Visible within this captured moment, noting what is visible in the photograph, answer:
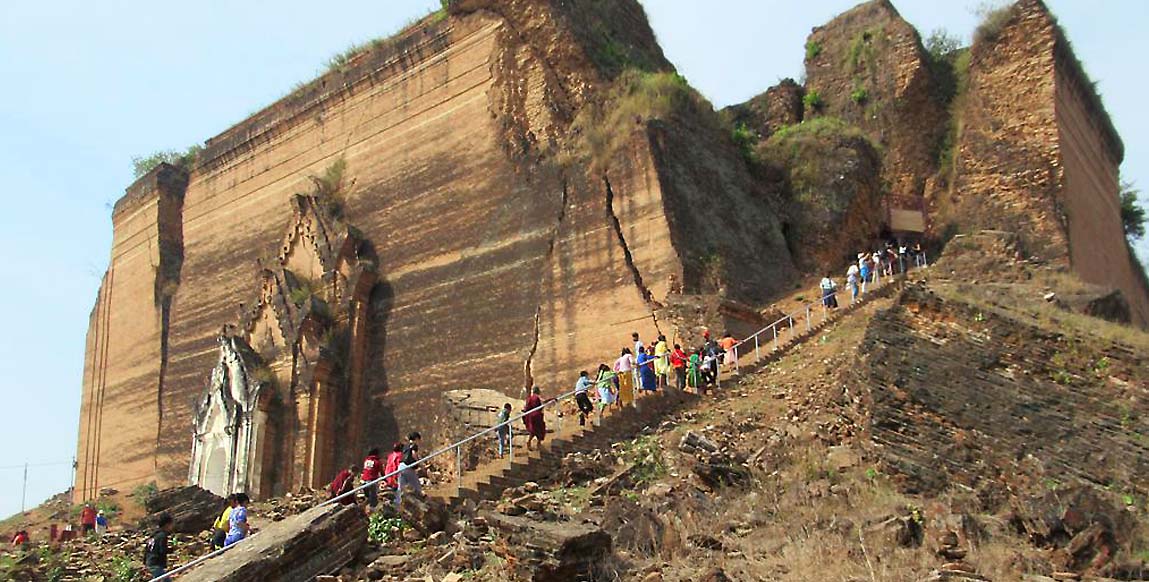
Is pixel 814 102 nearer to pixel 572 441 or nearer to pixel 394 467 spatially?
pixel 572 441

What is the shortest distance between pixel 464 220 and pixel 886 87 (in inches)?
362

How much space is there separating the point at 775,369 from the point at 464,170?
800 centimetres

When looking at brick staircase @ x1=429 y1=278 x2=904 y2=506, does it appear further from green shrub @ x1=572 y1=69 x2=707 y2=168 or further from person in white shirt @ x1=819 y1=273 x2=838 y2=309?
green shrub @ x1=572 y1=69 x2=707 y2=168

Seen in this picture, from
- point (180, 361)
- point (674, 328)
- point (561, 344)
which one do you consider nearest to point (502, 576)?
point (674, 328)

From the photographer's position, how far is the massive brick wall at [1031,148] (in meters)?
20.4

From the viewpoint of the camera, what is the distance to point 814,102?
24.7 metres

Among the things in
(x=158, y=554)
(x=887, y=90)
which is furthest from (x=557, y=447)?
(x=887, y=90)

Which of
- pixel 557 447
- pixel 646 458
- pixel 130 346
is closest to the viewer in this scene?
pixel 646 458

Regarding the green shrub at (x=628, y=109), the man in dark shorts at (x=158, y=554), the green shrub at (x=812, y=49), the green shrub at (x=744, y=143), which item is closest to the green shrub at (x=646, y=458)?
the man in dark shorts at (x=158, y=554)

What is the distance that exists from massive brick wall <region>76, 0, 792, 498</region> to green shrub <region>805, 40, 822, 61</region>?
489 centimetres

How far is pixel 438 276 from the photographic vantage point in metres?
20.2

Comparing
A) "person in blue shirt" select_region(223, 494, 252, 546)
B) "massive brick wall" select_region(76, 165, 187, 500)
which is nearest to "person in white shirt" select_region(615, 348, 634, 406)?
"person in blue shirt" select_region(223, 494, 252, 546)

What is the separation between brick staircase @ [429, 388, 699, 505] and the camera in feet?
38.0

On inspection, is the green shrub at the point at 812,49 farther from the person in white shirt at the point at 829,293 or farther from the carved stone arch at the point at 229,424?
the carved stone arch at the point at 229,424
